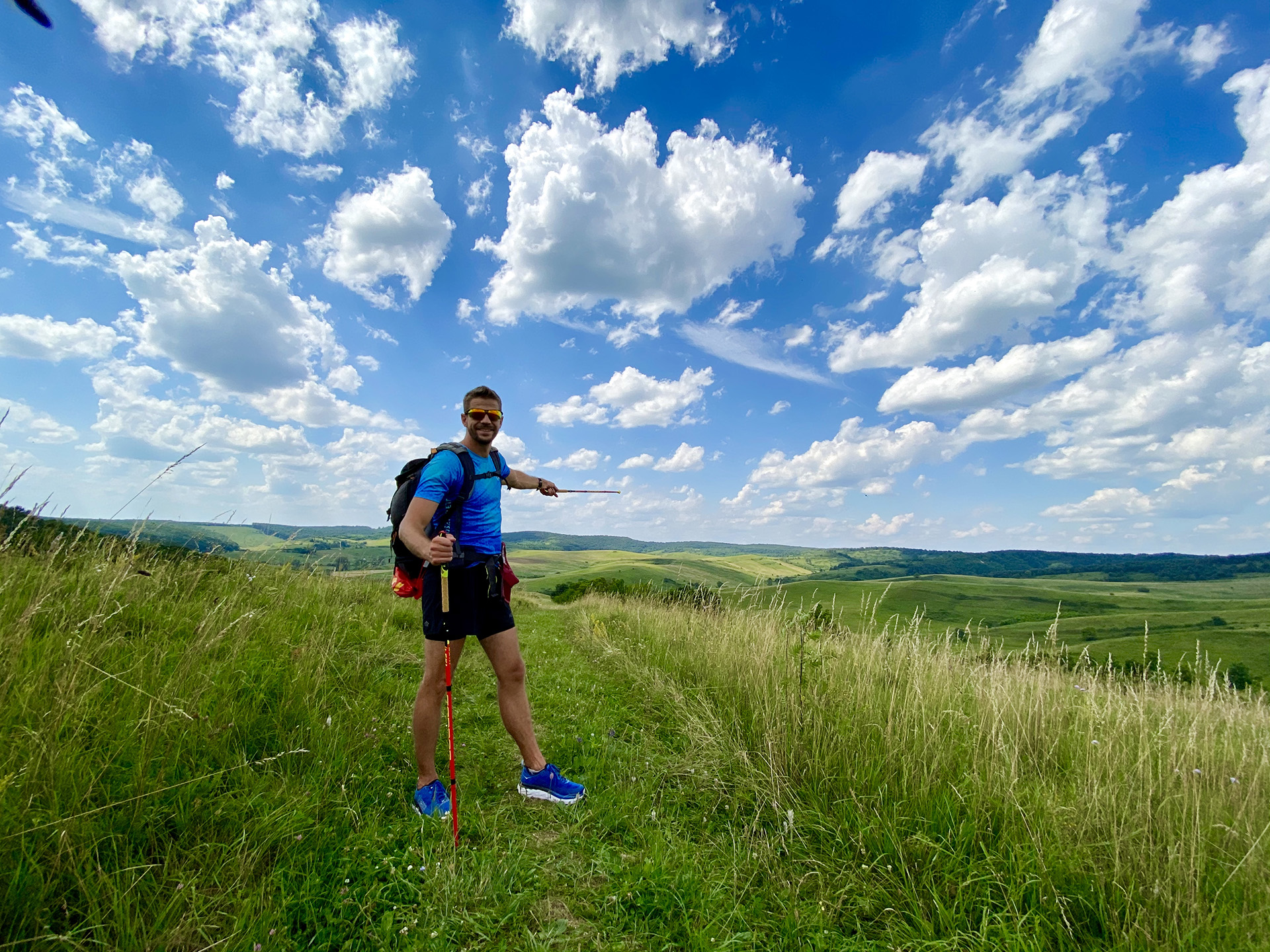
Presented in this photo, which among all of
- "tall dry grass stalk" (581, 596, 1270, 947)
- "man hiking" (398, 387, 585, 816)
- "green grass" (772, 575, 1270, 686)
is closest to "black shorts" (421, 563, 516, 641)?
"man hiking" (398, 387, 585, 816)

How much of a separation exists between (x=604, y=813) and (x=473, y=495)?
258 cm

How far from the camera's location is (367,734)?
432cm

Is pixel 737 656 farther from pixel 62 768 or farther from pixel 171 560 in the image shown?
pixel 171 560

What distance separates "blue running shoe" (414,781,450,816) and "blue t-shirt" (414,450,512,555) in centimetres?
175

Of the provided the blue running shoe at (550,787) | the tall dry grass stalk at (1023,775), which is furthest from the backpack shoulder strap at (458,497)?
the tall dry grass stalk at (1023,775)

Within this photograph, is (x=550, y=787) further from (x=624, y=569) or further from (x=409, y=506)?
(x=624, y=569)

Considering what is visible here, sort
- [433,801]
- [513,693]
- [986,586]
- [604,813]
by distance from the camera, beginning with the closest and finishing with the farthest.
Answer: [433,801] → [604,813] → [513,693] → [986,586]

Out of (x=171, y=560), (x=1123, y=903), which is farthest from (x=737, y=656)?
→ (x=171, y=560)

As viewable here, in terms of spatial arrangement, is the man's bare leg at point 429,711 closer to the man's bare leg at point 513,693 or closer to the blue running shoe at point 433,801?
the blue running shoe at point 433,801

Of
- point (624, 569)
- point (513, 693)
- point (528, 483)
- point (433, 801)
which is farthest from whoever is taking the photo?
point (624, 569)

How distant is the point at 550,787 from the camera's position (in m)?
4.00

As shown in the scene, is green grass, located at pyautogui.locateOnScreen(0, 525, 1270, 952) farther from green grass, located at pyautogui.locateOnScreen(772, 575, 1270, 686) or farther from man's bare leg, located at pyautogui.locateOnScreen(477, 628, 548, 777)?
green grass, located at pyautogui.locateOnScreen(772, 575, 1270, 686)

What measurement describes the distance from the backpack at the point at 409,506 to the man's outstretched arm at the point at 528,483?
52cm

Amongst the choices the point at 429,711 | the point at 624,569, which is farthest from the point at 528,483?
the point at 624,569
